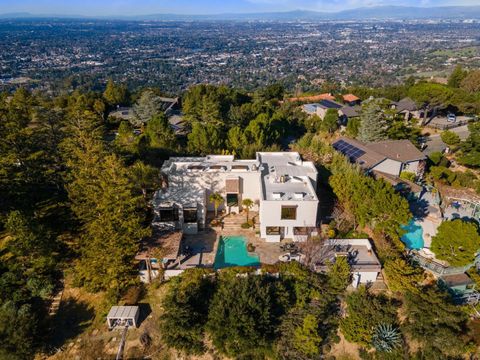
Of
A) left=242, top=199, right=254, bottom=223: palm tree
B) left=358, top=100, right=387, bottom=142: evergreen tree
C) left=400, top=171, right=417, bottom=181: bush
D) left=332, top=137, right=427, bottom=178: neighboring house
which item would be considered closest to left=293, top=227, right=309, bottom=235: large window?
left=242, top=199, right=254, bottom=223: palm tree

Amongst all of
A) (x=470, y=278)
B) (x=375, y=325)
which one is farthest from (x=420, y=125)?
(x=375, y=325)

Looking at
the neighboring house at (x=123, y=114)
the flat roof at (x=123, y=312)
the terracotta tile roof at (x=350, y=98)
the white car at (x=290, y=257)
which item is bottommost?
the flat roof at (x=123, y=312)

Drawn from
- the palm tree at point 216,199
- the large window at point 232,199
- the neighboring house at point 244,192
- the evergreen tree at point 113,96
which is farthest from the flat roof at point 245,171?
the evergreen tree at point 113,96

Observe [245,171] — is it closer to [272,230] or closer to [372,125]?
[272,230]

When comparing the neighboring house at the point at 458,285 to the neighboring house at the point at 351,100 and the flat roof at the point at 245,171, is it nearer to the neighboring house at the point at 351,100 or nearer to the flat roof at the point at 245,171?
the flat roof at the point at 245,171

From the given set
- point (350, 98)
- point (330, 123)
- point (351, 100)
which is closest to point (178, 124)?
point (330, 123)

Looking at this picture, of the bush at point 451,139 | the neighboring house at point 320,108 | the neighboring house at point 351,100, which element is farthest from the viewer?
the neighboring house at point 351,100
